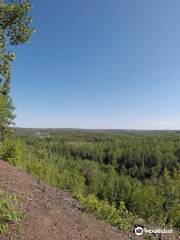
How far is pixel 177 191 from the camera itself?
2373 cm

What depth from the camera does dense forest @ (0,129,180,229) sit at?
24.6 m

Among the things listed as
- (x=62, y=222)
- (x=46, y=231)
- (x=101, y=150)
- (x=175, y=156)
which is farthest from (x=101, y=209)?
(x=101, y=150)

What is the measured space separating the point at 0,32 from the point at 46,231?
7.07 meters

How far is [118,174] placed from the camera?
93.3 m

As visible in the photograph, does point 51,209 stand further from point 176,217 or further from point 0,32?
point 176,217

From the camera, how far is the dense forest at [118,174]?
24.6m
